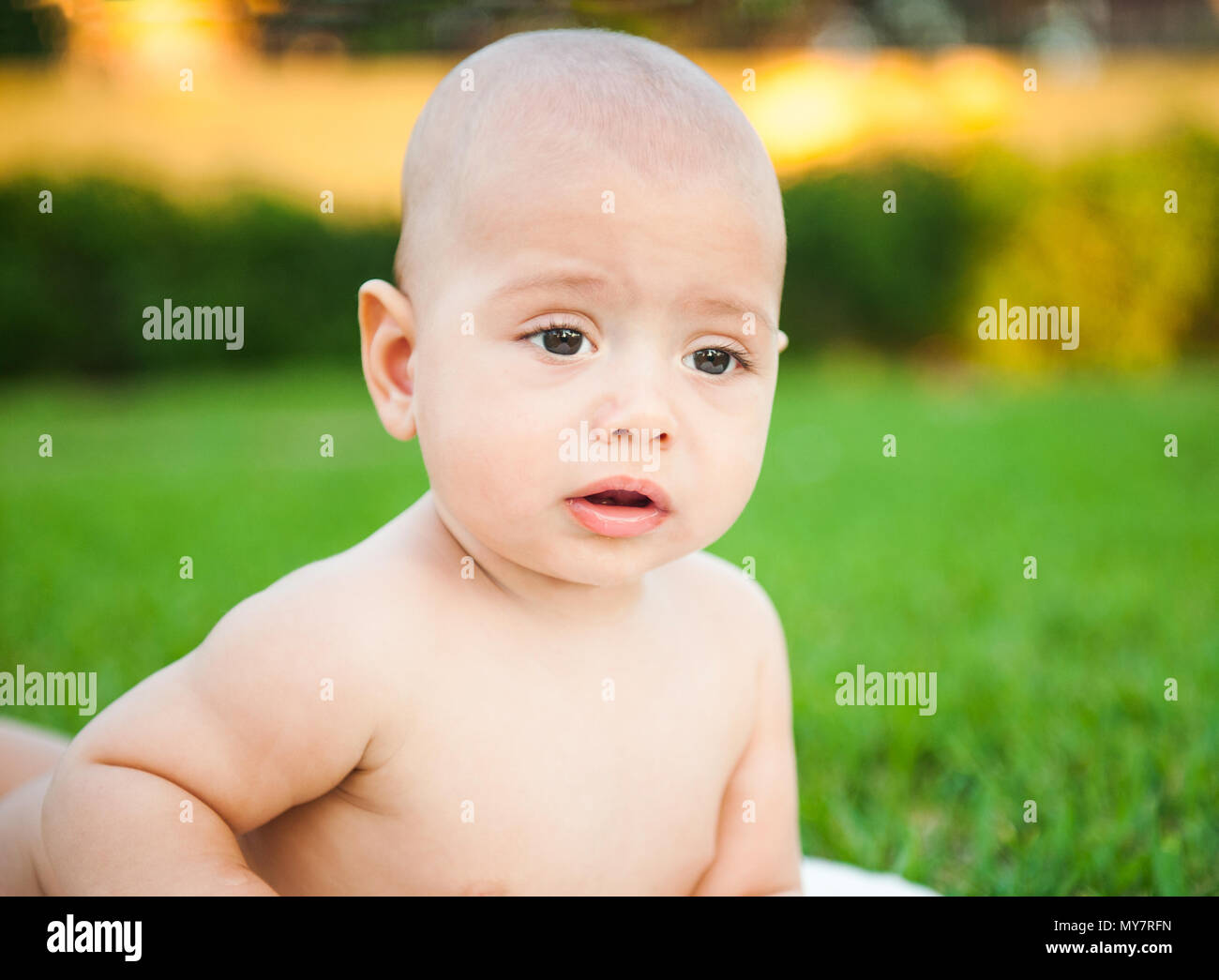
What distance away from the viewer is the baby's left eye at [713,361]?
1.36 m

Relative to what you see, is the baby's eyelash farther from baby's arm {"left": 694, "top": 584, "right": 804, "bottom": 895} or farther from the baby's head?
baby's arm {"left": 694, "top": 584, "right": 804, "bottom": 895}

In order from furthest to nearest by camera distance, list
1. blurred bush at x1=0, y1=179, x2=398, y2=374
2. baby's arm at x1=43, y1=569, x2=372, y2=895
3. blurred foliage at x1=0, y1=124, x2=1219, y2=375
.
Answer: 1. blurred foliage at x1=0, y1=124, x2=1219, y2=375
2. blurred bush at x1=0, y1=179, x2=398, y2=374
3. baby's arm at x1=43, y1=569, x2=372, y2=895

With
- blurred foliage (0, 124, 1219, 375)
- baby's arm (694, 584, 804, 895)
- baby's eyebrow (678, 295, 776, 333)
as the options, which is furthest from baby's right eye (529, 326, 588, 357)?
blurred foliage (0, 124, 1219, 375)

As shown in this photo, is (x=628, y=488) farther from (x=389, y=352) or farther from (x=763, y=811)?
(x=763, y=811)

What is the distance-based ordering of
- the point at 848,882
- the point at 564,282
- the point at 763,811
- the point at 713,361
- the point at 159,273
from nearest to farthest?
the point at 564,282
the point at 713,361
the point at 763,811
the point at 848,882
the point at 159,273

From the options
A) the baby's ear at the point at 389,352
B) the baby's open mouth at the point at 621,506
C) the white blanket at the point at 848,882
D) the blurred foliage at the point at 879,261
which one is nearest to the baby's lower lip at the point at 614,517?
the baby's open mouth at the point at 621,506

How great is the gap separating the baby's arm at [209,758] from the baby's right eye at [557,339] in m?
0.42

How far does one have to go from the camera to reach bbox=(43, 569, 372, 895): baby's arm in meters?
1.24

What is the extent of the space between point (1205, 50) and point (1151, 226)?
11.4ft

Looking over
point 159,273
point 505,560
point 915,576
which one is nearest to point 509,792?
point 505,560

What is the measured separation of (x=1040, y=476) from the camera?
19.8 feet

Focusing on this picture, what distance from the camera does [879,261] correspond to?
11219 mm

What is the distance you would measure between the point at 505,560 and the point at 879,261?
34.4 ft

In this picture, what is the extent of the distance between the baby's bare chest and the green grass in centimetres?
80
